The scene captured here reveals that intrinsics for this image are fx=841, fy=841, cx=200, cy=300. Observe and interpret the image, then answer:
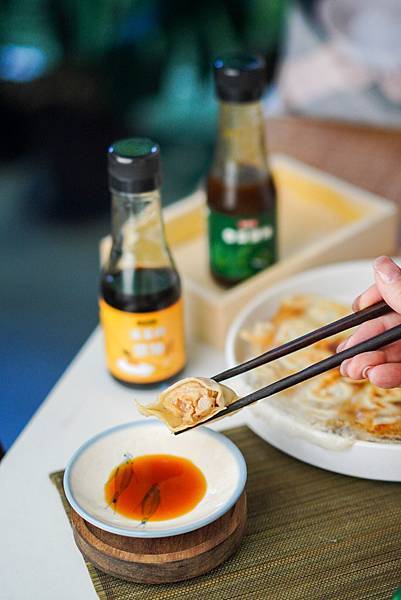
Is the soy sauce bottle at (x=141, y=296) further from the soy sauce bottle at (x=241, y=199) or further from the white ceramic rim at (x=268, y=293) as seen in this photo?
the soy sauce bottle at (x=241, y=199)

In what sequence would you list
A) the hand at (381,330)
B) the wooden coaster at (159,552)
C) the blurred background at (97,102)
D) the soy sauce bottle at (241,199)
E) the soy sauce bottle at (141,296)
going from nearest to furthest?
the wooden coaster at (159,552) → the hand at (381,330) → the soy sauce bottle at (141,296) → the soy sauce bottle at (241,199) → the blurred background at (97,102)

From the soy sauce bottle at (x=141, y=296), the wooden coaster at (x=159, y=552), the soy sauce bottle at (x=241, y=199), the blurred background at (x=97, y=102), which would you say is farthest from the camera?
the blurred background at (x=97, y=102)

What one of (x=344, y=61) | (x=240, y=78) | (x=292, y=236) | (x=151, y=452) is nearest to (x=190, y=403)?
(x=151, y=452)

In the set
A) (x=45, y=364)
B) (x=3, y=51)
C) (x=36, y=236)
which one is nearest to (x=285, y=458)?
(x=45, y=364)

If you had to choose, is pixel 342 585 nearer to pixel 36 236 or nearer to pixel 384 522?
pixel 384 522

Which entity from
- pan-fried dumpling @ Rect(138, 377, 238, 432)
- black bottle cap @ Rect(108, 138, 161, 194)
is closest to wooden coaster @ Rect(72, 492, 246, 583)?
pan-fried dumpling @ Rect(138, 377, 238, 432)

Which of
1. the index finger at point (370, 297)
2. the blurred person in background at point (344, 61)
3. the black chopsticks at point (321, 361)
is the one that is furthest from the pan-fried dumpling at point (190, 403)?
the blurred person in background at point (344, 61)

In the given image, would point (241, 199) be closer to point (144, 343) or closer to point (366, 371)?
point (144, 343)
